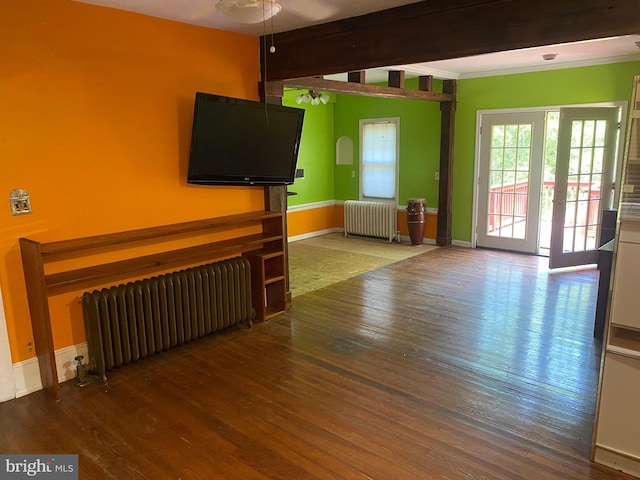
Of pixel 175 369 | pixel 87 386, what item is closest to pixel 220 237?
pixel 175 369

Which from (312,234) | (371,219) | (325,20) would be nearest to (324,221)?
(312,234)

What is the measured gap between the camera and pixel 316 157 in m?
8.10

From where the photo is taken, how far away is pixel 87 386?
123 inches

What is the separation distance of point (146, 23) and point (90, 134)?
0.93 m

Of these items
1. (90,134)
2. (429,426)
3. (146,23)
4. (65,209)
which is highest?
(146,23)

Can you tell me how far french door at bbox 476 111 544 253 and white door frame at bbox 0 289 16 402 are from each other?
240 inches

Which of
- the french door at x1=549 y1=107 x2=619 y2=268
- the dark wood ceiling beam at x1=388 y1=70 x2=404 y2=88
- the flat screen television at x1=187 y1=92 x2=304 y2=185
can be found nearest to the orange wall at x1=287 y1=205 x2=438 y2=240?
the french door at x1=549 y1=107 x2=619 y2=268

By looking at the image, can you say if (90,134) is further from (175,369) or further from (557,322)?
(557,322)

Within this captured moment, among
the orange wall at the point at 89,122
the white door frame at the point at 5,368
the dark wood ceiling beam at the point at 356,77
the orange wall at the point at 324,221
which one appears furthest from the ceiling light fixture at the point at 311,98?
the white door frame at the point at 5,368

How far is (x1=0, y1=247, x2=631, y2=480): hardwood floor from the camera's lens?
2346 millimetres

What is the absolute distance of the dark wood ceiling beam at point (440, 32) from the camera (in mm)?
2502

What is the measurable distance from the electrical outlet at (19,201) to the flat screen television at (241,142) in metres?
1.11

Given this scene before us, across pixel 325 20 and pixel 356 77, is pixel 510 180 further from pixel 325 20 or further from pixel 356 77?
pixel 325 20

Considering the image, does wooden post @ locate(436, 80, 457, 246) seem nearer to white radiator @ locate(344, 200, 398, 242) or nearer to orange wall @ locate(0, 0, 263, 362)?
white radiator @ locate(344, 200, 398, 242)
